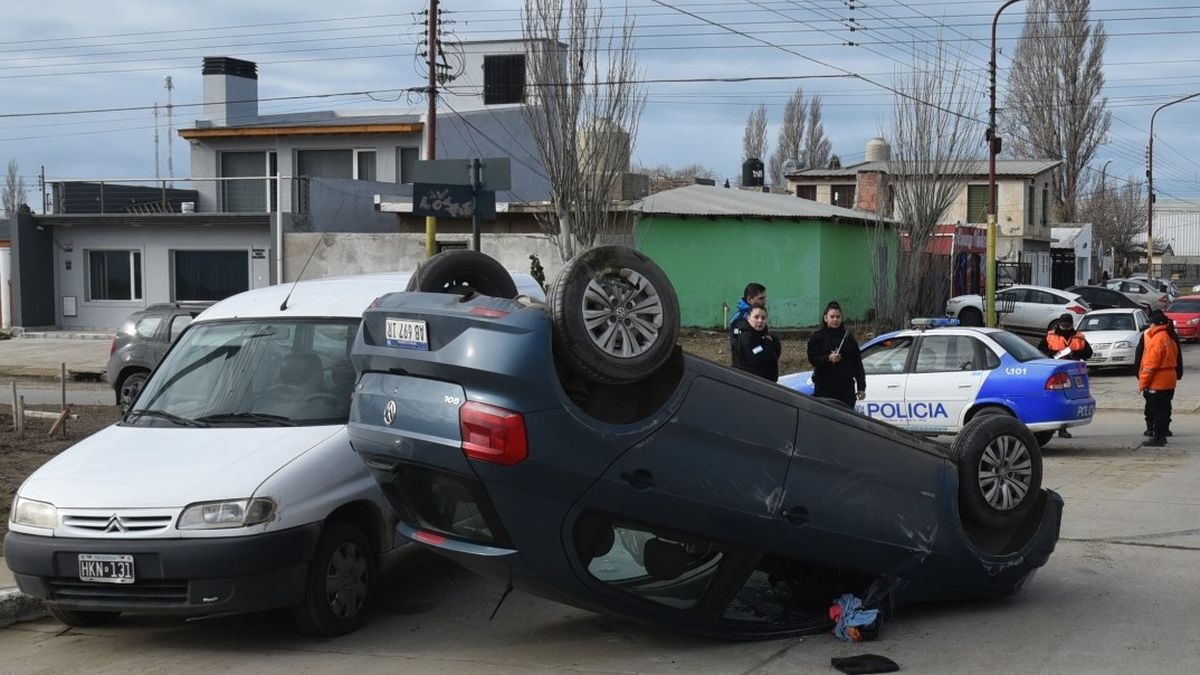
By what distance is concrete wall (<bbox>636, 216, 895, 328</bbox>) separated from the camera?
31.1 meters

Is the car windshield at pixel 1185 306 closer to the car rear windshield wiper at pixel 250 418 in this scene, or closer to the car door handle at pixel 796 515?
the car door handle at pixel 796 515

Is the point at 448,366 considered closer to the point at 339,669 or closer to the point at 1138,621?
the point at 339,669

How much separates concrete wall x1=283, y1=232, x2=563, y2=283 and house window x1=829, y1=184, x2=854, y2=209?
27389 mm

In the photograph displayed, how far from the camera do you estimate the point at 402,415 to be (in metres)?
5.97

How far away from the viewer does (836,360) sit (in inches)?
480

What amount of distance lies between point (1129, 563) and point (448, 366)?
5.38 m

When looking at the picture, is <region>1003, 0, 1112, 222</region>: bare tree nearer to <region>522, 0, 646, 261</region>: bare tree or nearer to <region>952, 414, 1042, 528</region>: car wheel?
<region>522, 0, 646, 261</region>: bare tree

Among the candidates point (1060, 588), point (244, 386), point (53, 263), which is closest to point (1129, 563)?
point (1060, 588)

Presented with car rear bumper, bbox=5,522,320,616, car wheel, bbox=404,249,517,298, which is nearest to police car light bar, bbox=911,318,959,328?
car wheel, bbox=404,249,517,298

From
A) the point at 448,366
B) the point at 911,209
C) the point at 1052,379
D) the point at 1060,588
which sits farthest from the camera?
the point at 911,209

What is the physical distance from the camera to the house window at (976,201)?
52594 mm

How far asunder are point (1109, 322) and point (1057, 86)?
36.5m

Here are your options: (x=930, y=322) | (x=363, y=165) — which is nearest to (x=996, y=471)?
(x=930, y=322)

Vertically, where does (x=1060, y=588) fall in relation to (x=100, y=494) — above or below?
below
